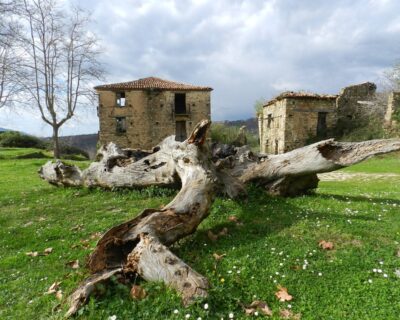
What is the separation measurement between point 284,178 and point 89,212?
4.53 meters

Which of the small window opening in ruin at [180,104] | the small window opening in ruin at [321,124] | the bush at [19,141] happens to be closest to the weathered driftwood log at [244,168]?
the small window opening in ruin at [321,124]

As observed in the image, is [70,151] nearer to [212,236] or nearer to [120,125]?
[120,125]

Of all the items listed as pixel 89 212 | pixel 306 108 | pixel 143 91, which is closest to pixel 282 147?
pixel 306 108

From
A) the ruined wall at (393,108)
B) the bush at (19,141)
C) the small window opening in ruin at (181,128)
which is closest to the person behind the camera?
the ruined wall at (393,108)

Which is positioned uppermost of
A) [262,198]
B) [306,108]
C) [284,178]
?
[306,108]

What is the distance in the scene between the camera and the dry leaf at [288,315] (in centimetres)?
299

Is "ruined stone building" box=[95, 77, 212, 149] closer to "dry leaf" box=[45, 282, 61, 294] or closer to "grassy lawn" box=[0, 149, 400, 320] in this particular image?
"grassy lawn" box=[0, 149, 400, 320]

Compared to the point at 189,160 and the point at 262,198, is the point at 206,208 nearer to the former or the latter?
the point at 189,160

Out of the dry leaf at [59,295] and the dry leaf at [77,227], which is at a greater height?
the dry leaf at [77,227]

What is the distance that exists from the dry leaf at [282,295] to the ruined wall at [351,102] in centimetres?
2515

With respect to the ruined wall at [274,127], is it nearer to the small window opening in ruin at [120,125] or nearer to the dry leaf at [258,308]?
the small window opening in ruin at [120,125]

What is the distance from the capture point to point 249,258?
4016 millimetres

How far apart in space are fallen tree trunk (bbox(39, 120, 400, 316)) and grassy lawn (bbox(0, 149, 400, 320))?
0.23 m

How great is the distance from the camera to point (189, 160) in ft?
19.9
